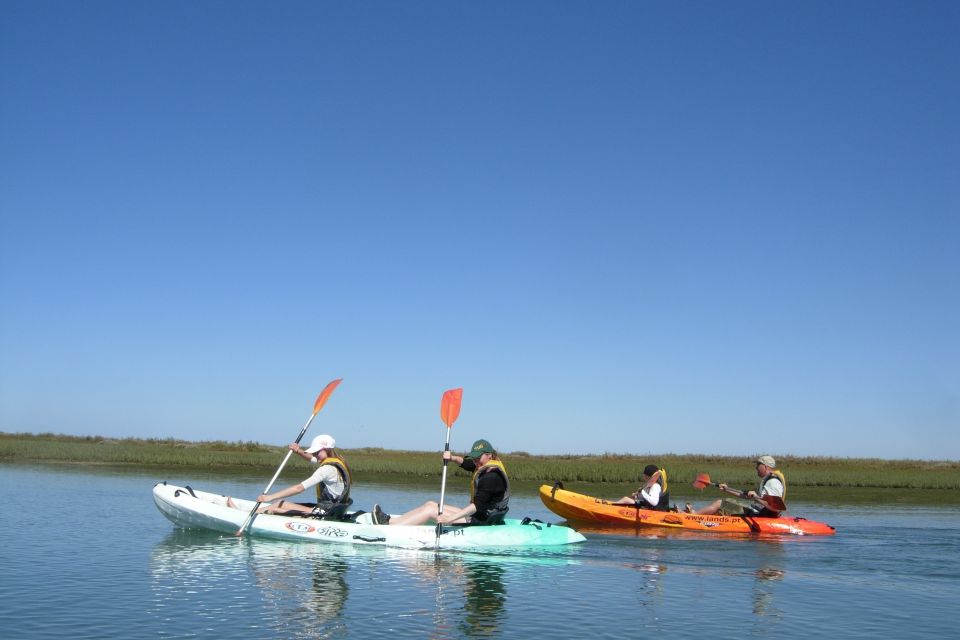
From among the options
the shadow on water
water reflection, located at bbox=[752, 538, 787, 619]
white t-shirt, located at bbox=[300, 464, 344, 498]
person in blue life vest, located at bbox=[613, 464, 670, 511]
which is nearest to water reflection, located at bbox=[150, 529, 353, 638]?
the shadow on water

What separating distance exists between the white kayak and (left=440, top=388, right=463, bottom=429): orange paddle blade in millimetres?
2176

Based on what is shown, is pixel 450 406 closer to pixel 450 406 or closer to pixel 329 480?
pixel 450 406

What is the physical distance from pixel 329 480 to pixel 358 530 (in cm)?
89

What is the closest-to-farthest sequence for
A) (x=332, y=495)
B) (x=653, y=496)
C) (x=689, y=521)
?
(x=332, y=495)
(x=689, y=521)
(x=653, y=496)

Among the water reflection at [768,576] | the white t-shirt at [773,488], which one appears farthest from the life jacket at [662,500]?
the water reflection at [768,576]

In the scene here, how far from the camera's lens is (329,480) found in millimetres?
12859

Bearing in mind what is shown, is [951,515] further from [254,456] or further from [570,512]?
[254,456]

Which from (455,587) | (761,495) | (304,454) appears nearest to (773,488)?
(761,495)

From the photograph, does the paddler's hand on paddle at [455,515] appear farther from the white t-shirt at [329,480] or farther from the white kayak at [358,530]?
the white t-shirt at [329,480]

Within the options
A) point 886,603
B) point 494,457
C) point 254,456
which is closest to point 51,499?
point 494,457

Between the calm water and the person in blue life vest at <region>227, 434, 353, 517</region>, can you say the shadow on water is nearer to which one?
the calm water

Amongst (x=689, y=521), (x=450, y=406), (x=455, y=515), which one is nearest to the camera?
(x=455, y=515)

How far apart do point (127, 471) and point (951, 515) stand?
26.0 meters

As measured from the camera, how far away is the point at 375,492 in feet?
77.0
